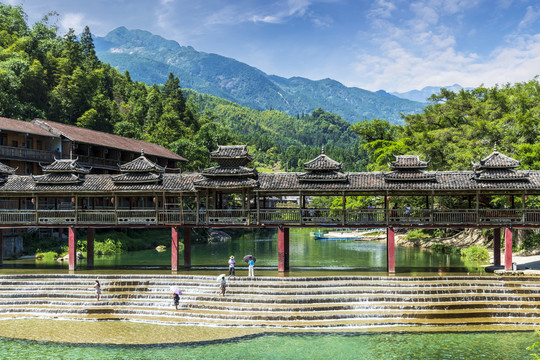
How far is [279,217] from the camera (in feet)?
115

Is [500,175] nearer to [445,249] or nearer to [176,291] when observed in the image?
[176,291]

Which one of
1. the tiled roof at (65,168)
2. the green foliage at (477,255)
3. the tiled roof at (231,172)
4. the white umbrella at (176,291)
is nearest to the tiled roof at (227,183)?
the tiled roof at (231,172)

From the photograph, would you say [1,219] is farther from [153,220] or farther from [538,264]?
[538,264]

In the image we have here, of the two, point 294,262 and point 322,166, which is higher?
point 322,166

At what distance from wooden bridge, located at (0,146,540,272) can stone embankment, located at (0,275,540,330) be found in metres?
4.93

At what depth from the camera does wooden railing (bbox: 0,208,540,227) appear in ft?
110

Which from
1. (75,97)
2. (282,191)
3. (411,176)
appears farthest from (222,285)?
(75,97)

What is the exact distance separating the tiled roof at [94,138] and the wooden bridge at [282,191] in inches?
706

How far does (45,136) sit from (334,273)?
37436 millimetres

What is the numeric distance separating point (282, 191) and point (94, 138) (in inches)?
1304

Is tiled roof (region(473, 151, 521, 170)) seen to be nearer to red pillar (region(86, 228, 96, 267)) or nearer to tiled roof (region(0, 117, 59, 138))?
red pillar (region(86, 228, 96, 267))

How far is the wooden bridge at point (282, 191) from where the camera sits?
3325 centimetres

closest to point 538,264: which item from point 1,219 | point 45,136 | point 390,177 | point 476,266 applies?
point 476,266

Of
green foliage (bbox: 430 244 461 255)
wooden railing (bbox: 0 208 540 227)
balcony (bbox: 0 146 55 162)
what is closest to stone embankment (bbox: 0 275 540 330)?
wooden railing (bbox: 0 208 540 227)
